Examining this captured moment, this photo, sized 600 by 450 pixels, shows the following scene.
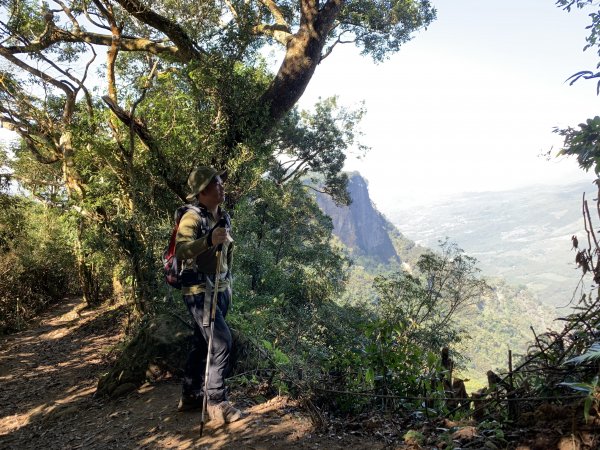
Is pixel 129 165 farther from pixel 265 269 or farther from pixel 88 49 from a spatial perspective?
pixel 265 269

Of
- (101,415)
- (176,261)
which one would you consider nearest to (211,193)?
(176,261)

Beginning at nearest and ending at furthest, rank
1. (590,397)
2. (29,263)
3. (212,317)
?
1. (590,397)
2. (212,317)
3. (29,263)

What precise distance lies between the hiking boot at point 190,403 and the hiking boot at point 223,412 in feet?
1.16

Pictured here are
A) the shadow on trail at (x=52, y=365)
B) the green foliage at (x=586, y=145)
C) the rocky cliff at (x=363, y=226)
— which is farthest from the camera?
the rocky cliff at (x=363, y=226)

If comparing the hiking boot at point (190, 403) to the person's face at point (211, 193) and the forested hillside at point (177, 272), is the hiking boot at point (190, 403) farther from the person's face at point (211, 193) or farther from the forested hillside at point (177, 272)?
the person's face at point (211, 193)

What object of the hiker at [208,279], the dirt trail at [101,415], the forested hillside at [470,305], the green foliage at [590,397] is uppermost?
the hiker at [208,279]

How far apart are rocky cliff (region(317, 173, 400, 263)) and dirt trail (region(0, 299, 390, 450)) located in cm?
14529

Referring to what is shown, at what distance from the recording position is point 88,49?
9.01m

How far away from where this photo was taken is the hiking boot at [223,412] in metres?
3.62

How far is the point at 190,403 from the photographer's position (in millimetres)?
3992

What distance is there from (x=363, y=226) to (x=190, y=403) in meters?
180

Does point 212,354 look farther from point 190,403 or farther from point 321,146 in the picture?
point 321,146

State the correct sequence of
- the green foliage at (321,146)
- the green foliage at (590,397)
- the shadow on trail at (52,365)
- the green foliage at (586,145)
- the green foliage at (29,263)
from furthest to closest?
the green foliage at (321,146) → the green foliage at (29,263) → the shadow on trail at (52,365) → the green foliage at (586,145) → the green foliage at (590,397)

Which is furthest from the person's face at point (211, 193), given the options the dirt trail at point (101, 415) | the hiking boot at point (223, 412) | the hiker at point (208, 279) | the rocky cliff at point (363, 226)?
the rocky cliff at point (363, 226)
